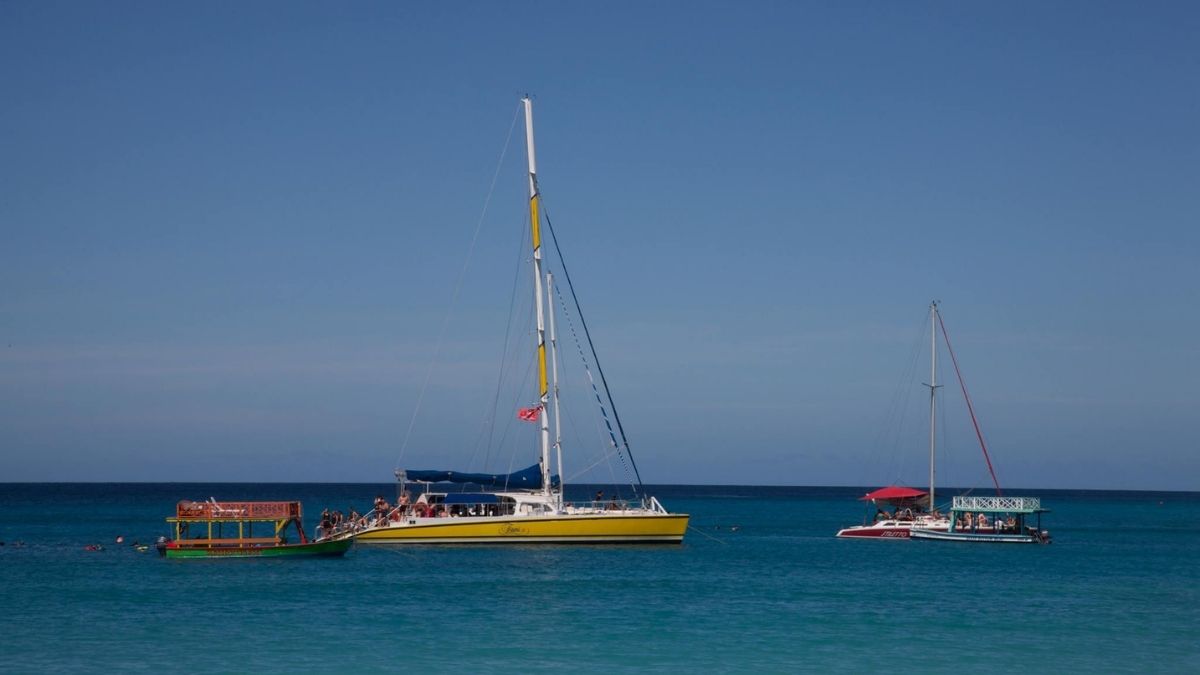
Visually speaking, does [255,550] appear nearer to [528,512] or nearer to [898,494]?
[528,512]

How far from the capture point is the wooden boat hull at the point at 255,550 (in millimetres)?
56375

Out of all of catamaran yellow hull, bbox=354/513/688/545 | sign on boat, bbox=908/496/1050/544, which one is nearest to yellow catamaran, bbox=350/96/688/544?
catamaran yellow hull, bbox=354/513/688/545

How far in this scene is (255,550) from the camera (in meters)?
56.4

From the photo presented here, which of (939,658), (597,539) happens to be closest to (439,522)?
(597,539)

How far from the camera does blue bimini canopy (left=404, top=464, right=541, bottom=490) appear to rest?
6322cm

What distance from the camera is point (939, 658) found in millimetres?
32344

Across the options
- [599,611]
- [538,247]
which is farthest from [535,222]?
[599,611]

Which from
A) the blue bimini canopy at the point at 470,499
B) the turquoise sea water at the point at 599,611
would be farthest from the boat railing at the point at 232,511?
the blue bimini canopy at the point at 470,499

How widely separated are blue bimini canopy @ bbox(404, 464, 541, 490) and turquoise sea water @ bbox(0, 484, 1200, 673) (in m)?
3.31

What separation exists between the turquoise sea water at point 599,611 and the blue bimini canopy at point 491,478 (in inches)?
130

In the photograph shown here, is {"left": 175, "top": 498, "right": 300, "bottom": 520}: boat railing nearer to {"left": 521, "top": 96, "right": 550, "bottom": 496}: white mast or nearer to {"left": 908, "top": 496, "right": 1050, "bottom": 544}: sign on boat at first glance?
{"left": 521, "top": 96, "right": 550, "bottom": 496}: white mast

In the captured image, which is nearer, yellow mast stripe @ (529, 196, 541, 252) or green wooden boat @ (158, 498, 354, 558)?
green wooden boat @ (158, 498, 354, 558)

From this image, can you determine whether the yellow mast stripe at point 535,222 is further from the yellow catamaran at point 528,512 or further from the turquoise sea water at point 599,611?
the turquoise sea water at point 599,611

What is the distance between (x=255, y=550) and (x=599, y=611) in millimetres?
21098
